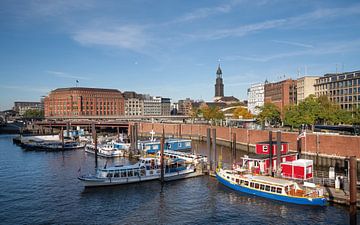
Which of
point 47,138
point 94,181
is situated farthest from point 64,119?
point 94,181

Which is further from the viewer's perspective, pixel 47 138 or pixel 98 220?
pixel 47 138

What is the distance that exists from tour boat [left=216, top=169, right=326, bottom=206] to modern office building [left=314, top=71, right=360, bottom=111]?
75.9m

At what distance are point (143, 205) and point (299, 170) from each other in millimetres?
22768

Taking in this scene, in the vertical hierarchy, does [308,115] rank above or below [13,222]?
above

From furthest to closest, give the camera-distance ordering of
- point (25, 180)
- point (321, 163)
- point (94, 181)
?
point (321, 163), point (25, 180), point (94, 181)

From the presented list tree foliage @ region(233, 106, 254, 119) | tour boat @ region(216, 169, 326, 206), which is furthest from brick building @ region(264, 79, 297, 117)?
tour boat @ region(216, 169, 326, 206)

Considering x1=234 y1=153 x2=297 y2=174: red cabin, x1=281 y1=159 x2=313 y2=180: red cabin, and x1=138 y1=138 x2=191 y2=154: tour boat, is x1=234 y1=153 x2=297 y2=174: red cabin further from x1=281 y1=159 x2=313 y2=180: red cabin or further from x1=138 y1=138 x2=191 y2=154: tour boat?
x1=138 y1=138 x2=191 y2=154: tour boat

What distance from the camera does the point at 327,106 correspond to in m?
102

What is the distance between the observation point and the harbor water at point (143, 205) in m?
39.1

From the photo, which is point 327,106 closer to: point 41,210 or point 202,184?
point 202,184

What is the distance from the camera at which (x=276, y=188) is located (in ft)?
145

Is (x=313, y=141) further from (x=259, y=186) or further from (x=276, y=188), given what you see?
(x=276, y=188)

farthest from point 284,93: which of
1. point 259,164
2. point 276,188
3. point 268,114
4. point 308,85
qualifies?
point 276,188

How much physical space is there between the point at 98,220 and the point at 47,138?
9452 cm
